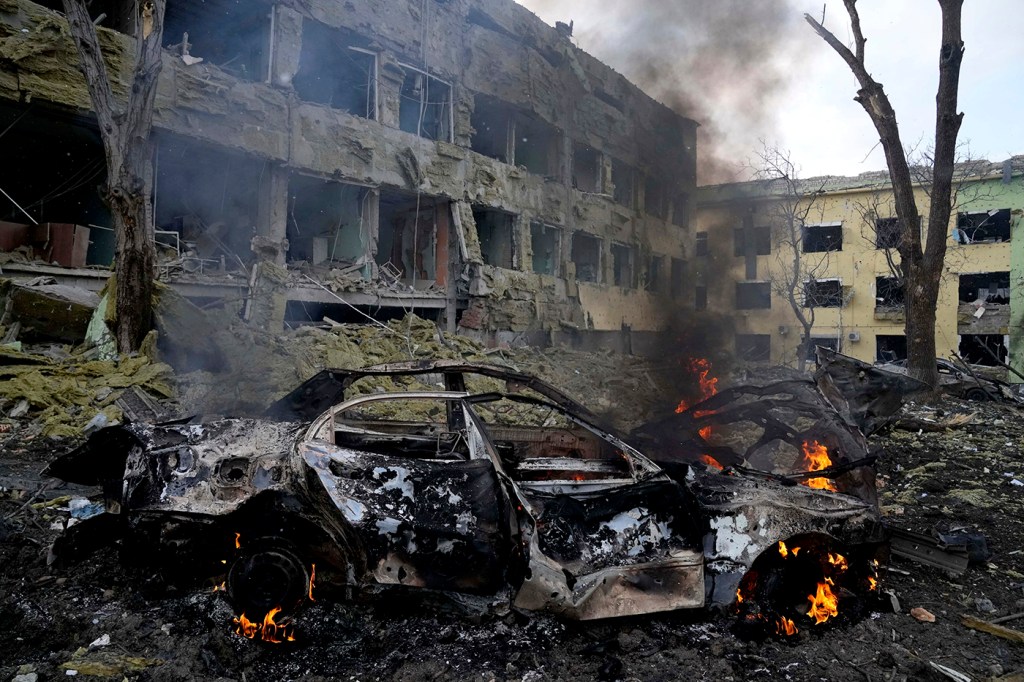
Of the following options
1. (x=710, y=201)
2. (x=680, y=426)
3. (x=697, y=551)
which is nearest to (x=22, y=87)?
(x=680, y=426)

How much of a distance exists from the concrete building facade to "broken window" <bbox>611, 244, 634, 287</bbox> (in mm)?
6789

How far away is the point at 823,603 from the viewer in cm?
389

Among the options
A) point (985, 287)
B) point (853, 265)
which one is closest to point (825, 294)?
point (853, 265)

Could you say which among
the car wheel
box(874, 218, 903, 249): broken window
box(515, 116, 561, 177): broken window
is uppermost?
box(515, 116, 561, 177): broken window

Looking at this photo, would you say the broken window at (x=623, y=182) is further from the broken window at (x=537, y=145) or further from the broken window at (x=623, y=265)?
the broken window at (x=537, y=145)

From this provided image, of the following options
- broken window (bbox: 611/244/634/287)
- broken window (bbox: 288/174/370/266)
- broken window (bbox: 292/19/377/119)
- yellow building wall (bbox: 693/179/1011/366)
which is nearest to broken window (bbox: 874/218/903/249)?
yellow building wall (bbox: 693/179/1011/366)

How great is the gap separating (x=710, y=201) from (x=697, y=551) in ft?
103

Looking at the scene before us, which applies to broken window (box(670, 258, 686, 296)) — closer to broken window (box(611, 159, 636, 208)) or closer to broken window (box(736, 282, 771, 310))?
broken window (box(611, 159, 636, 208))

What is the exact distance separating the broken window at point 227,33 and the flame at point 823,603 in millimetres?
13394

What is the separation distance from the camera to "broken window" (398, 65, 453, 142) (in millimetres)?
16359

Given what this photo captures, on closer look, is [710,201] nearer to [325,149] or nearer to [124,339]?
[325,149]

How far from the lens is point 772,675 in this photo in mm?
3270

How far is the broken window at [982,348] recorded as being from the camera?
2789 cm

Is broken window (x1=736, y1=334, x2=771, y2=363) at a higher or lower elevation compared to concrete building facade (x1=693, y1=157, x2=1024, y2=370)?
lower
